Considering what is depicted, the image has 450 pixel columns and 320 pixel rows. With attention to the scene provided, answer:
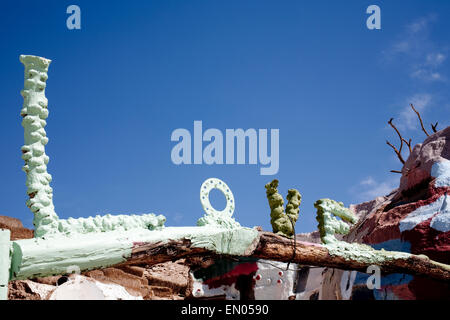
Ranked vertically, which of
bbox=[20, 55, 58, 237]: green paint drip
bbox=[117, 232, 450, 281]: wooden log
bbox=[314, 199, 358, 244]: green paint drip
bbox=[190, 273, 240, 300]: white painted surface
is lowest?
bbox=[190, 273, 240, 300]: white painted surface

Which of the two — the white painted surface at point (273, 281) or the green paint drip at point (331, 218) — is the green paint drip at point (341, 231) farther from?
the white painted surface at point (273, 281)

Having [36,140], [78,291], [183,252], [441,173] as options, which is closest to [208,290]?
[183,252]

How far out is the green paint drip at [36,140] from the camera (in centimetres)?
409

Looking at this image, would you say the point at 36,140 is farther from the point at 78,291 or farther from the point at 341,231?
the point at 341,231

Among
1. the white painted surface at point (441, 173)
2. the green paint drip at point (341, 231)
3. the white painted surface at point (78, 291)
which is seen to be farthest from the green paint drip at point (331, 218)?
the white painted surface at point (78, 291)

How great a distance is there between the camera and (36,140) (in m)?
4.19

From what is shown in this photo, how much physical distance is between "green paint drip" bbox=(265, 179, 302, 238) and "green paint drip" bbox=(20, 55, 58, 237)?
87.5 inches

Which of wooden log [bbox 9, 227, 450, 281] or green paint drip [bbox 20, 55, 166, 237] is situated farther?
green paint drip [bbox 20, 55, 166, 237]

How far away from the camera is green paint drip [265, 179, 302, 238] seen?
5281 mm

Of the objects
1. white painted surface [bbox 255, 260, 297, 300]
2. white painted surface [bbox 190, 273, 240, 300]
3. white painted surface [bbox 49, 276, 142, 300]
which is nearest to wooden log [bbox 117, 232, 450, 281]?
white painted surface [bbox 255, 260, 297, 300]

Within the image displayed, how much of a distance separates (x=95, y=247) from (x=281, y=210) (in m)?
2.15

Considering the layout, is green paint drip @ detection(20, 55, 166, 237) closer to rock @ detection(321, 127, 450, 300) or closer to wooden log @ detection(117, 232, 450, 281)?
wooden log @ detection(117, 232, 450, 281)

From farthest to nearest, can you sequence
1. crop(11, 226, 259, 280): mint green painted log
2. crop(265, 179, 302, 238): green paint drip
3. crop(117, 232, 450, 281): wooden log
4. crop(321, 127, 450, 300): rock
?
crop(321, 127, 450, 300): rock → crop(265, 179, 302, 238): green paint drip → crop(117, 232, 450, 281): wooden log → crop(11, 226, 259, 280): mint green painted log
